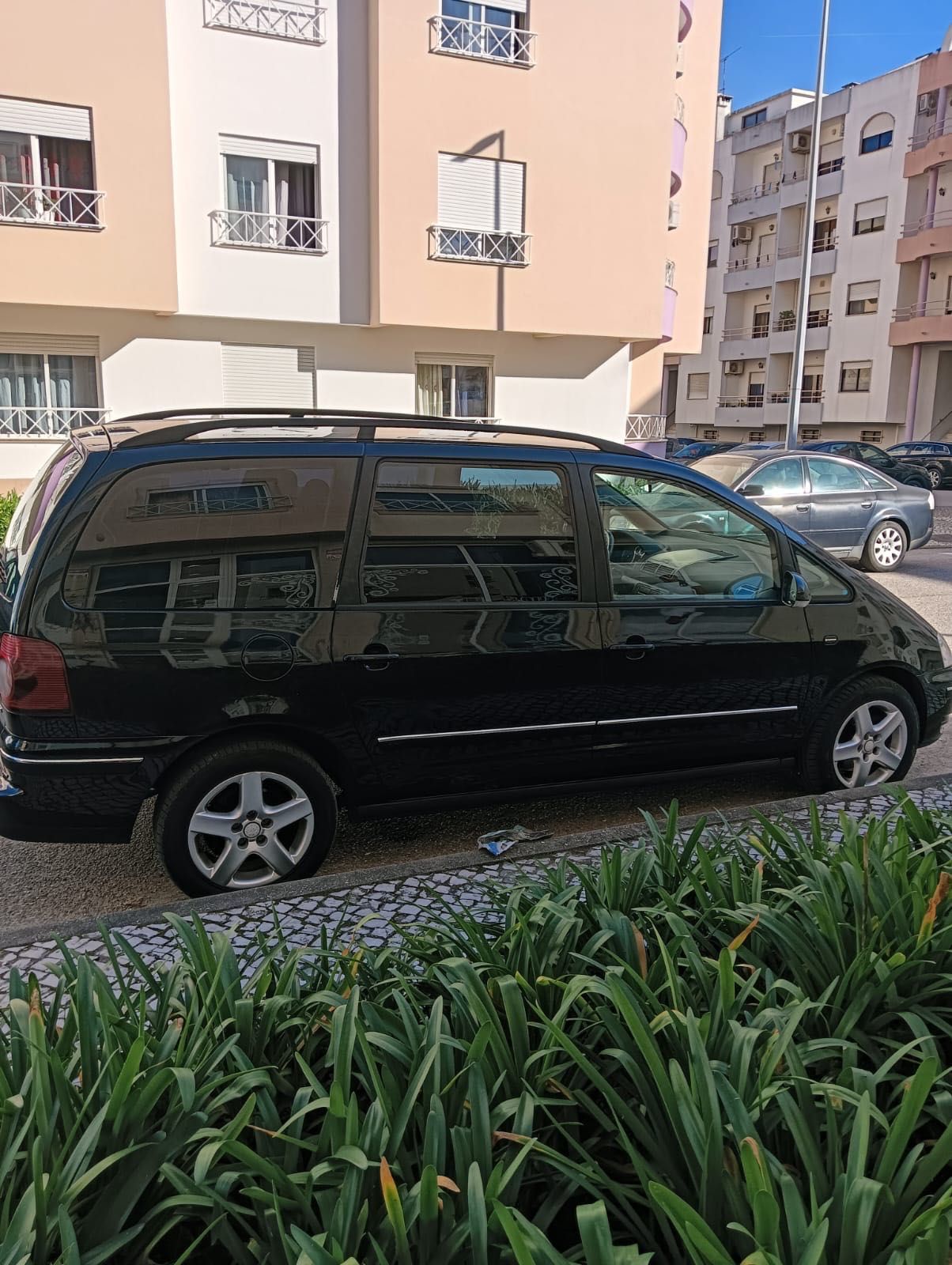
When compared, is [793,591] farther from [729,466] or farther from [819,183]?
[819,183]

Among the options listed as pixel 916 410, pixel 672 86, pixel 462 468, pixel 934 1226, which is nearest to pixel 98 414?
pixel 672 86

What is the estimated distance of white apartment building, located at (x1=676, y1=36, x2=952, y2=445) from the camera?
4038cm

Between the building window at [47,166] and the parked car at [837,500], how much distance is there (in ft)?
32.4

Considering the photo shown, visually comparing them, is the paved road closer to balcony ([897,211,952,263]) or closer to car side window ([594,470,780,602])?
car side window ([594,470,780,602])

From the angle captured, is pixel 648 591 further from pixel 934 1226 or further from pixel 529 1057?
pixel 934 1226

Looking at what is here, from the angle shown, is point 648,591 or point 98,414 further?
point 98,414

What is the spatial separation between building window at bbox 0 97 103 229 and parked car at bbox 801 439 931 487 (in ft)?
49.2

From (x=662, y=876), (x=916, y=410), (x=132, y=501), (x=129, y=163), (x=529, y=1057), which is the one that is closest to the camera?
(x=529, y=1057)

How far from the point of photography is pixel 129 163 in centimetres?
1567

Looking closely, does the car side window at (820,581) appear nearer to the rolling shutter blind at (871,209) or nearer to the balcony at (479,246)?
the balcony at (479,246)

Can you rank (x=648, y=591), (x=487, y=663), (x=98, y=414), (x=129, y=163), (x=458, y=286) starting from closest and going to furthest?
(x=487, y=663)
(x=648, y=591)
(x=129, y=163)
(x=98, y=414)
(x=458, y=286)

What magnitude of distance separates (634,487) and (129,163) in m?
13.7

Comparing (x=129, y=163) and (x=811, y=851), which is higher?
(x=129, y=163)

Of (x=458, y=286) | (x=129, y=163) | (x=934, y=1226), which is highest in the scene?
(x=129, y=163)
